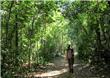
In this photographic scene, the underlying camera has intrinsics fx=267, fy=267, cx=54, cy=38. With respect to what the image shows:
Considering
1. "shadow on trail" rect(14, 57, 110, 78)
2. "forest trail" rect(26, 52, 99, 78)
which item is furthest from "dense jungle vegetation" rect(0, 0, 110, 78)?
"forest trail" rect(26, 52, 99, 78)

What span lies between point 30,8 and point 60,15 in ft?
18.9

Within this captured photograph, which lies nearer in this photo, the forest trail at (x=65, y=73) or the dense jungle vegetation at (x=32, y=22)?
the dense jungle vegetation at (x=32, y=22)

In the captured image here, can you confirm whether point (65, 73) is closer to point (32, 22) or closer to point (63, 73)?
point (63, 73)

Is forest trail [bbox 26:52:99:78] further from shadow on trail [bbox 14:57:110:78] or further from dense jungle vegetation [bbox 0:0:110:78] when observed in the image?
dense jungle vegetation [bbox 0:0:110:78]

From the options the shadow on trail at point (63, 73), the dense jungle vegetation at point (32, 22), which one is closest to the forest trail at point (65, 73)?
the shadow on trail at point (63, 73)

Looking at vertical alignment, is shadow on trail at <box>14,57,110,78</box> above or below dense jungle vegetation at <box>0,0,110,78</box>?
below

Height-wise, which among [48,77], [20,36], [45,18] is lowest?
[48,77]

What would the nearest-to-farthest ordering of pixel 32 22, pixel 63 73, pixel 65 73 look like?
pixel 65 73, pixel 63 73, pixel 32 22

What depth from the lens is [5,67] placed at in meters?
15.3

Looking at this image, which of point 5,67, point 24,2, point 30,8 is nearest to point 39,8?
point 30,8

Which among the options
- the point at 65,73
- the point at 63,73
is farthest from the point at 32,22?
the point at 65,73

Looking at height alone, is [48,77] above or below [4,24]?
below

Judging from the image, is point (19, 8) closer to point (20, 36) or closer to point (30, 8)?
point (30, 8)

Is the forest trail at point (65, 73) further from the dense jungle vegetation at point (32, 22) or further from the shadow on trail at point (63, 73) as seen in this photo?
the dense jungle vegetation at point (32, 22)
